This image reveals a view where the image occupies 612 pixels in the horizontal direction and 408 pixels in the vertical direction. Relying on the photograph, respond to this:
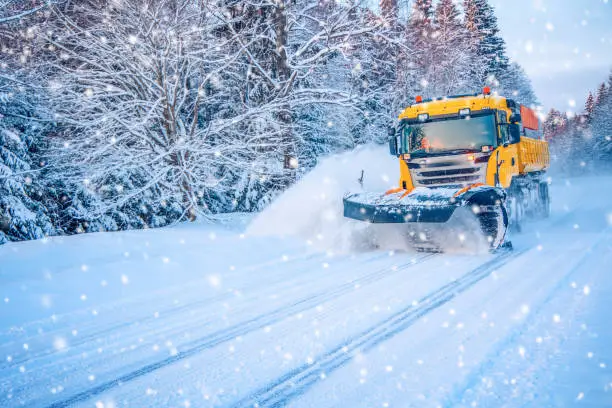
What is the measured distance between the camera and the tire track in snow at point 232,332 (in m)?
3.24

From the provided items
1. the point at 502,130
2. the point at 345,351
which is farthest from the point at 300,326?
the point at 502,130

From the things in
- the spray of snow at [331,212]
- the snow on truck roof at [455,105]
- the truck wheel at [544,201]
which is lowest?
the truck wheel at [544,201]

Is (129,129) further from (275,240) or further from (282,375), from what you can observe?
(282,375)

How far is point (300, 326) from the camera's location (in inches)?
172

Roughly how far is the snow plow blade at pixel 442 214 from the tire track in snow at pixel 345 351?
1.97 meters

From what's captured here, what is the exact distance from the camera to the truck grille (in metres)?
8.98

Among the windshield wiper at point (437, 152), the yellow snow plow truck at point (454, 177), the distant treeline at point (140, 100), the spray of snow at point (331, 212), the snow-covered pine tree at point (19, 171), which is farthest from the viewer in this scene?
the snow-covered pine tree at point (19, 171)

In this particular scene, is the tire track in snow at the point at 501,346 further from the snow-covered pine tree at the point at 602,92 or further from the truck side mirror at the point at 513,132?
the snow-covered pine tree at the point at 602,92

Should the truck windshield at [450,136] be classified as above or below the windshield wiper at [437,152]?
above

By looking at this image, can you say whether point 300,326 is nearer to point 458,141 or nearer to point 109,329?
point 109,329

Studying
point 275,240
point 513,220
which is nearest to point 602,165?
point 513,220

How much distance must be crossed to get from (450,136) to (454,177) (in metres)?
0.91

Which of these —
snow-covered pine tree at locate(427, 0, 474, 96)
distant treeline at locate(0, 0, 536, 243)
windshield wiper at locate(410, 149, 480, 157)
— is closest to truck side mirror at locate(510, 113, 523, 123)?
windshield wiper at locate(410, 149, 480, 157)

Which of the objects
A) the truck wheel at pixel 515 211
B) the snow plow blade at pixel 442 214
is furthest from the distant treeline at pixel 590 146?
the snow plow blade at pixel 442 214
